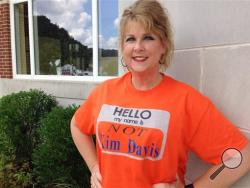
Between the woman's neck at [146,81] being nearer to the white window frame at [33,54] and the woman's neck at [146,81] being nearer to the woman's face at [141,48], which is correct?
the woman's face at [141,48]

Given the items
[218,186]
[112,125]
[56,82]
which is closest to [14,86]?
[56,82]

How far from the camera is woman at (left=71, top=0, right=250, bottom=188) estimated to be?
1484 mm

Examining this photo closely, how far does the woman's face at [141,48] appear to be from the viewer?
155 centimetres

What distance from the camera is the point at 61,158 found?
338 cm

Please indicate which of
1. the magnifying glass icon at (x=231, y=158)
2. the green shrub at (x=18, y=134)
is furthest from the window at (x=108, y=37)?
the magnifying glass icon at (x=231, y=158)

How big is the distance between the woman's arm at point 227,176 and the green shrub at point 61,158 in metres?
2.06

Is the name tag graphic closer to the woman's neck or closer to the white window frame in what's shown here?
the woman's neck

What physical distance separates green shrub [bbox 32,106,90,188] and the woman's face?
1.96 m

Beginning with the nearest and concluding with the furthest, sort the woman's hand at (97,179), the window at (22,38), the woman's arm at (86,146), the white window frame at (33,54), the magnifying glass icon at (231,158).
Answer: the magnifying glass icon at (231,158), the woman's hand at (97,179), the woman's arm at (86,146), the white window frame at (33,54), the window at (22,38)

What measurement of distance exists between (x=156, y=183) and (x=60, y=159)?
6.62 feet

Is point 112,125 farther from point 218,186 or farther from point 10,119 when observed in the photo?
point 10,119

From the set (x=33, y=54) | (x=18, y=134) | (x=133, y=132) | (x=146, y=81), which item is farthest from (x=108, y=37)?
(x=133, y=132)

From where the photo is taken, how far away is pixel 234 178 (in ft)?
4.78

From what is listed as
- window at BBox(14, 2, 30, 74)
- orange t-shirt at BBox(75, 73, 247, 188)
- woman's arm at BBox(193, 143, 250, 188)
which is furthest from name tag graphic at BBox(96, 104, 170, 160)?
window at BBox(14, 2, 30, 74)
